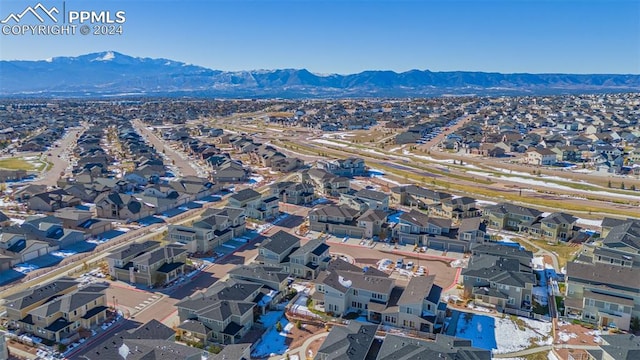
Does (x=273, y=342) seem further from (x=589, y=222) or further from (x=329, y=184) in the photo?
(x=589, y=222)

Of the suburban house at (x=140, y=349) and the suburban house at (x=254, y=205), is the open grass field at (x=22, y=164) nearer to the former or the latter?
the suburban house at (x=254, y=205)

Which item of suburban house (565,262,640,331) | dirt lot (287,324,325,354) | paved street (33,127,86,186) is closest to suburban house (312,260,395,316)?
dirt lot (287,324,325,354)

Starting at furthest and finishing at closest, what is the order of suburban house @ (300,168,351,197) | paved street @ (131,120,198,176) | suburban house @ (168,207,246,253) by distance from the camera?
paved street @ (131,120,198,176) → suburban house @ (300,168,351,197) → suburban house @ (168,207,246,253)

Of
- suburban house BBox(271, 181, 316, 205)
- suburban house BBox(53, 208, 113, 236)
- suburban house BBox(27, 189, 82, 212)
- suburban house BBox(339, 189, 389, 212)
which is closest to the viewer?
suburban house BBox(53, 208, 113, 236)

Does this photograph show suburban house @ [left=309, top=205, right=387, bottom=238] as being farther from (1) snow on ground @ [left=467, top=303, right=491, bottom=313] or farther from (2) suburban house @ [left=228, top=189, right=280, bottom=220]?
(1) snow on ground @ [left=467, top=303, right=491, bottom=313]

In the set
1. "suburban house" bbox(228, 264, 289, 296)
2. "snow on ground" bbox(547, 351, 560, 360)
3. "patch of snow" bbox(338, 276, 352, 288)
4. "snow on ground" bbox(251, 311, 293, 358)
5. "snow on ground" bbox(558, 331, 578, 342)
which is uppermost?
"patch of snow" bbox(338, 276, 352, 288)

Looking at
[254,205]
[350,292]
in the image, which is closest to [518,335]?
[350,292]

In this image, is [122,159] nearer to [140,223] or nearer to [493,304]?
[140,223]
